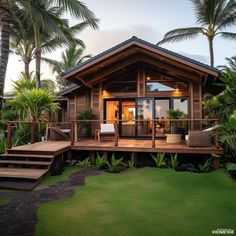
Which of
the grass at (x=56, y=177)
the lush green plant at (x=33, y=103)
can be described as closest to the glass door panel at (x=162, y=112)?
the lush green plant at (x=33, y=103)

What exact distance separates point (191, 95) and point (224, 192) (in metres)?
6.00

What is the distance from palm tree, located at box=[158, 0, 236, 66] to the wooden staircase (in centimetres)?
1370

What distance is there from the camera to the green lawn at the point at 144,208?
3000mm

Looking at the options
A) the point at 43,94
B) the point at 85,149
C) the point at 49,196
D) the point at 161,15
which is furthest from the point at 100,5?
the point at 49,196

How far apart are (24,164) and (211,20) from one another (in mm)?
14758

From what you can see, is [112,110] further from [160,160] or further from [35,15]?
[35,15]

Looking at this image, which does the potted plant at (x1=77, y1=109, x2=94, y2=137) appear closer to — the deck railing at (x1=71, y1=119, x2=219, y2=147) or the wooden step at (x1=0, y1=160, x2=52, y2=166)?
the deck railing at (x1=71, y1=119, x2=219, y2=147)

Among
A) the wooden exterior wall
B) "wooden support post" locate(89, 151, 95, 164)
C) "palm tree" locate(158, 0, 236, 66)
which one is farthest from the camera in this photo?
"palm tree" locate(158, 0, 236, 66)

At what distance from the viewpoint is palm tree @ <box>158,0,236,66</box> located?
47.9 feet

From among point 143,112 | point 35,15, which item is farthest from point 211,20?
point 35,15

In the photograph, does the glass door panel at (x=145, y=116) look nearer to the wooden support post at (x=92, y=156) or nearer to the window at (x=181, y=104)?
the window at (x=181, y=104)

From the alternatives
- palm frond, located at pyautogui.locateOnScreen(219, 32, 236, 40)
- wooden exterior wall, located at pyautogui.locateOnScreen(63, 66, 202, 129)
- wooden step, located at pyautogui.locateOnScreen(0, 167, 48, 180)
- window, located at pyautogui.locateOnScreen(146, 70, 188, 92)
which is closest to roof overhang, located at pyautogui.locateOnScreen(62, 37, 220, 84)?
window, located at pyautogui.locateOnScreen(146, 70, 188, 92)

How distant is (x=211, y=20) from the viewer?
1502 centimetres

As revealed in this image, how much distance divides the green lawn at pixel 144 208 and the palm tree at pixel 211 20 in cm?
1293
